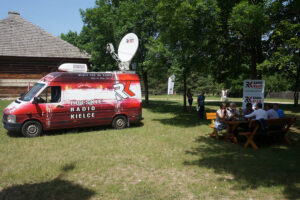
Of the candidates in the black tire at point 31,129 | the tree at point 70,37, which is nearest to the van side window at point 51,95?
the black tire at point 31,129

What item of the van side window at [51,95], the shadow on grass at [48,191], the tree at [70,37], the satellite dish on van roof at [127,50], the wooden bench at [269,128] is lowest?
the shadow on grass at [48,191]

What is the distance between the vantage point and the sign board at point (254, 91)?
10773 millimetres

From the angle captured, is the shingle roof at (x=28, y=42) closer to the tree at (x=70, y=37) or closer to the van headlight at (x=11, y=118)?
the van headlight at (x=11, y=118)

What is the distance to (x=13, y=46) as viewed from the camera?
21844mm

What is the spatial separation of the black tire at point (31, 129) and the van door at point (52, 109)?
230 millimetres

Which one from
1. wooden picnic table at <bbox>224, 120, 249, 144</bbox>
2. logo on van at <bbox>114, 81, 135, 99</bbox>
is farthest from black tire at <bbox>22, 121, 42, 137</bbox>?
wooden picnic table at <bbox>224, 120, 249, 144</bbox>

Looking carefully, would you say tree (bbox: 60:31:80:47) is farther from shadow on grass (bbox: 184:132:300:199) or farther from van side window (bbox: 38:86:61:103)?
shadow on grass (bbox: 184:132:300:199)

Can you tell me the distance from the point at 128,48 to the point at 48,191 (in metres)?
→ 8.88

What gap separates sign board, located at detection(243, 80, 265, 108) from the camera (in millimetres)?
10773

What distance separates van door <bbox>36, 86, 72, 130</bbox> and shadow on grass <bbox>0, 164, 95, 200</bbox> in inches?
182

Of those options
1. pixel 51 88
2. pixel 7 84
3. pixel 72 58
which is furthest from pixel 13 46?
pixel 51 88

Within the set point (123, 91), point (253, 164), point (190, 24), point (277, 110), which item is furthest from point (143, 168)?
point (190, 24)

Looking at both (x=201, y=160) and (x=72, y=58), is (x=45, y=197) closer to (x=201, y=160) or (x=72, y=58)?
(x=201, y=160)

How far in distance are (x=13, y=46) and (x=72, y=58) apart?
5447 mm
